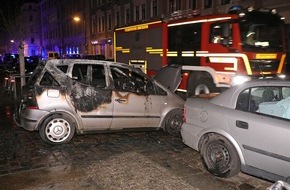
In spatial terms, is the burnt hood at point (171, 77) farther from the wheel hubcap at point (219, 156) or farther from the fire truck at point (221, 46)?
the wheel hubcap at point (219, 156)

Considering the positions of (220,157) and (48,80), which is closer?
(220,157)

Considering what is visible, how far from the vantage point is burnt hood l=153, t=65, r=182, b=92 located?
322 inches

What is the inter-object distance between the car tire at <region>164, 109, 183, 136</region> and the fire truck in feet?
7.53

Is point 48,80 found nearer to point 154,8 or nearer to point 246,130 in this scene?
point 246,130

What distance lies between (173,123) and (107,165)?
233 cm

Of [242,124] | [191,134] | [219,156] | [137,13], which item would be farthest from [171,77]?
[137,13]

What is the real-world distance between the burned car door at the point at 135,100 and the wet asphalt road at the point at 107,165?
0.43 meters

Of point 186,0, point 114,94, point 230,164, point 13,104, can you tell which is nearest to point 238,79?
point 114,94

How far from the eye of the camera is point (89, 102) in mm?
6449

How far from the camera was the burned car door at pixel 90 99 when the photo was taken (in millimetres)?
6391

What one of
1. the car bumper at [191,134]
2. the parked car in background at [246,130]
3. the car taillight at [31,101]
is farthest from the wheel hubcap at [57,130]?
the parked car in background at [246,130]

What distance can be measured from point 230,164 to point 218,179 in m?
0.32

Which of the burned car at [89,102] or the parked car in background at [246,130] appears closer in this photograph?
the parked car in background at [246,130]

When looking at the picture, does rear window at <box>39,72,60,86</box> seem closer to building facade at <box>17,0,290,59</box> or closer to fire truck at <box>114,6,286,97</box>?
fire truck at <box>114,6,286,97</box>
